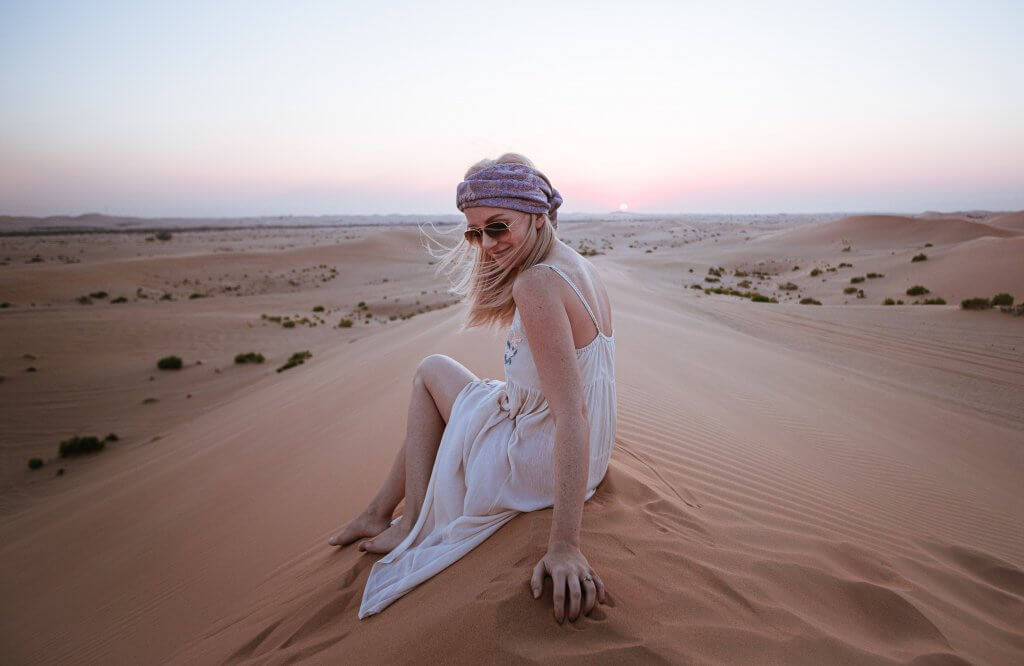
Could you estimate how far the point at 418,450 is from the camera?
2482 mm

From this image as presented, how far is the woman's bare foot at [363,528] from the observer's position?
8.86 ft

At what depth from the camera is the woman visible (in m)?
1.75

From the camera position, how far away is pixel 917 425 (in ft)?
16.8

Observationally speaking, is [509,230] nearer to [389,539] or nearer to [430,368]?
[430,368]

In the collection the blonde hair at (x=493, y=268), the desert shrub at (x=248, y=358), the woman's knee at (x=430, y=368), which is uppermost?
the blonde hair at (x=493, y=268)

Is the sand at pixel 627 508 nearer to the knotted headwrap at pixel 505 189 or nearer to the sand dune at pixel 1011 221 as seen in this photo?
the knotted headwrap at pixel 505 189

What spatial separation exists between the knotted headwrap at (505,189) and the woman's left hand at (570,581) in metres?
1.19

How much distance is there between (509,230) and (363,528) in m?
1.70

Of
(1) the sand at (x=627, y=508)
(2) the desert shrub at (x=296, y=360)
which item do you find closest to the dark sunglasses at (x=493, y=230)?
(1) the sand at (x=627, y=508)

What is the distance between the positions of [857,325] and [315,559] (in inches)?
415

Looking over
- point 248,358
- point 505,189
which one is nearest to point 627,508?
point 505,189

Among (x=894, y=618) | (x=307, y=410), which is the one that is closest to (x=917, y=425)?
(x=894, y=618)

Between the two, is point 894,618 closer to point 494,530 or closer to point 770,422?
point 494,530

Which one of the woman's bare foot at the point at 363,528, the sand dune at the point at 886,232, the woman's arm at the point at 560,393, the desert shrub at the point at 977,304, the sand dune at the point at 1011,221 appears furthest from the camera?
the sand dune at the point at 1011,221
